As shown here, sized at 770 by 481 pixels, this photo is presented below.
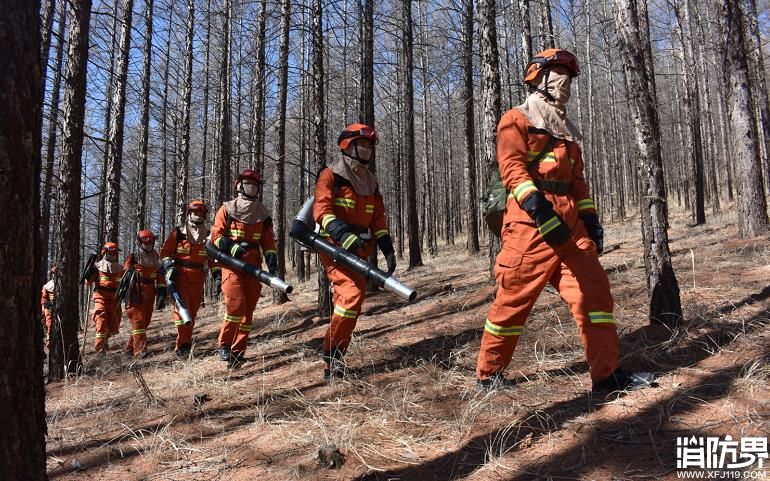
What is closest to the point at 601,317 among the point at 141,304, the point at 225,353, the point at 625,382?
the point at 625,382

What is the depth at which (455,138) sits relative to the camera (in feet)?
114

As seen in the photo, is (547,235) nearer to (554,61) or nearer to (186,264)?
(554,61)

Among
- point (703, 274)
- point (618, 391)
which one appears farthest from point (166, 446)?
point (703, 274)

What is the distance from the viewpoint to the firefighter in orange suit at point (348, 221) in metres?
3.96

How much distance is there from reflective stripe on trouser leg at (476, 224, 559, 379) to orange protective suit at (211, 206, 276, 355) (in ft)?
9.83

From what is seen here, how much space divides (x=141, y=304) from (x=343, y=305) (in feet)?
17.6

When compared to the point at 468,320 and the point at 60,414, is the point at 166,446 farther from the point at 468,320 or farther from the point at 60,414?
the point at 468,320

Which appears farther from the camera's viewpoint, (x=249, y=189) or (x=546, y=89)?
(x=249, y=189)

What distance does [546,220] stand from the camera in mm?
2906

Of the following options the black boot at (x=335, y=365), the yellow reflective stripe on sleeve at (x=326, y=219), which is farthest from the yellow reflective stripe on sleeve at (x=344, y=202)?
the black boot at (x=335, y=365)

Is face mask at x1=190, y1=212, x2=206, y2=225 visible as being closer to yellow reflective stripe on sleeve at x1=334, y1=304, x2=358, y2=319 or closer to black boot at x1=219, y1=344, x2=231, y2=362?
black boot at x1=219, y1=344, x2=231, y2=362

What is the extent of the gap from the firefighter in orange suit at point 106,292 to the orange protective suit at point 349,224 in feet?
20.5

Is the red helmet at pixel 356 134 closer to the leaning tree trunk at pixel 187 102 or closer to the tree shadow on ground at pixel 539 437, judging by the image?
the tree shadow on ground at pixel 539 437

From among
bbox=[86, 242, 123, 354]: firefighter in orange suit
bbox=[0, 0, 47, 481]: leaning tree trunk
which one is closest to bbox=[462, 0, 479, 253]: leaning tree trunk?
bbox=[86, 242, 123, 354]: firefighter in orange suit
